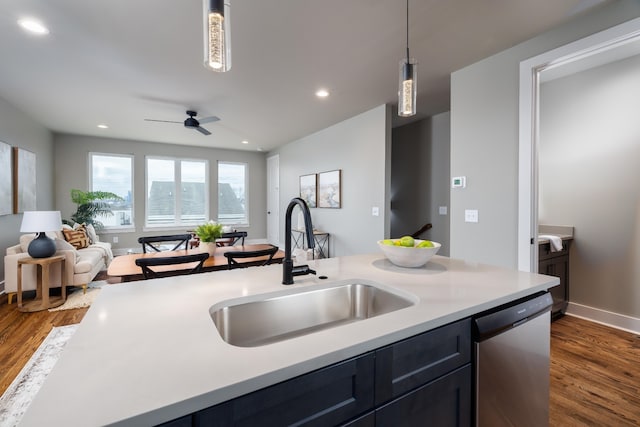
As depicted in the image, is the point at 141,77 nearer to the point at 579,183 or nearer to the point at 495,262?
the point at 495,262

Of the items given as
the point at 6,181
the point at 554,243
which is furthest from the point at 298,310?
the point at 6,181

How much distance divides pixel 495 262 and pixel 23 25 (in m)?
4.34

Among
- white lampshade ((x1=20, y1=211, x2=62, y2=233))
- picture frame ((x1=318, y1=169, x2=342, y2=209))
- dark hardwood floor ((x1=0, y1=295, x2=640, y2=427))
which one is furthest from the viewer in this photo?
picture frame ((x1=318, y1=169, x2=342, y2=209))

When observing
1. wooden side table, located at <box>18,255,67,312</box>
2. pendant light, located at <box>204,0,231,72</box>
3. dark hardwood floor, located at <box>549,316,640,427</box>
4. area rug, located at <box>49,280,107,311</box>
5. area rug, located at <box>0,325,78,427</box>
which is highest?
pendant light, located at <box>204,0,231,72</box>

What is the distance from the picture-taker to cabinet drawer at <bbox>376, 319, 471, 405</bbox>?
821mm

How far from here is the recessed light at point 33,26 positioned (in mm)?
2191

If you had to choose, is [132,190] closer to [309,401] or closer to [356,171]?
[356,171]

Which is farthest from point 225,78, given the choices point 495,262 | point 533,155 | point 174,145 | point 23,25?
point 174,145

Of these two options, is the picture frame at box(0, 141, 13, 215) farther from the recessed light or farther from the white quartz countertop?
the white quartz countertop

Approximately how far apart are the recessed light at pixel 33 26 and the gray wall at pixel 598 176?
485cm

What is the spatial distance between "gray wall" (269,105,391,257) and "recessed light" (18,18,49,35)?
3.47 meters

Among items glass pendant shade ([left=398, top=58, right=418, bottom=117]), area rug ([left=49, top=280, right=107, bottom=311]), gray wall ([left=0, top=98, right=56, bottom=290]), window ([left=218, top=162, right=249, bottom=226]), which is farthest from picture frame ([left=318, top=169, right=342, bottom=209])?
gray wall ([left=0, top=98, right=56, bottom=290])

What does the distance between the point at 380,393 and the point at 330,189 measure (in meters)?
4.42

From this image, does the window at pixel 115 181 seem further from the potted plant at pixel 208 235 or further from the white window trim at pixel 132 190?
the potted plant at pixel 208 235
